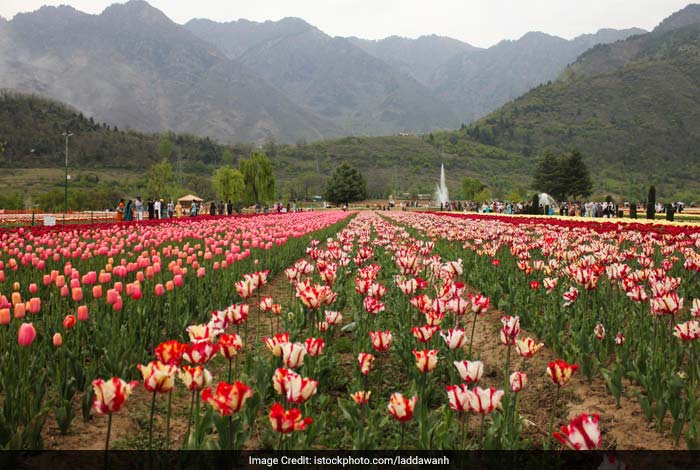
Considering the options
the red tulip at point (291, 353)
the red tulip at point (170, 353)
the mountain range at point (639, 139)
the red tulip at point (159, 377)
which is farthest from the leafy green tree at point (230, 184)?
the mountain range at point (639, 139)

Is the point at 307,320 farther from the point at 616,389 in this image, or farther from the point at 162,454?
the point at 616,389

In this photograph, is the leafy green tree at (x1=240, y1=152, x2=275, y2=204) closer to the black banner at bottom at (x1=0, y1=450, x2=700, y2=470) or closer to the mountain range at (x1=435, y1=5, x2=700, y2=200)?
the black banner at bottom at (x1=0, y1=450, x2=700, y2=470)

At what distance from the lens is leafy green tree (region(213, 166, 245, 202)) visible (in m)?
59.1

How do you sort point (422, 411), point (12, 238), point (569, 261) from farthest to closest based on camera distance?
1. point (12, 238)
2. point (569, 261)
3. point (422, 411)

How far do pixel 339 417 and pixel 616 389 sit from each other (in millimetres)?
2187

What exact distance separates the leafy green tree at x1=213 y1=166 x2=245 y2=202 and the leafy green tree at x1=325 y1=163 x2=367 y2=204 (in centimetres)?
4780

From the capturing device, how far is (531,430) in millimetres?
3594

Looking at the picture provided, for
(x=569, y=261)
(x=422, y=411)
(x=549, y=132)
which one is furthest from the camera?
(x=549, y=132)

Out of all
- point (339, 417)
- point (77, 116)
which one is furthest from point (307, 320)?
point (77, 116)

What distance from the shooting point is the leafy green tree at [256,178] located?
194ft

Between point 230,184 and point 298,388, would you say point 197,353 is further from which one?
point 230,184

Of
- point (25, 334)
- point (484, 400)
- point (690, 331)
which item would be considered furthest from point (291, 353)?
point (690, 331)

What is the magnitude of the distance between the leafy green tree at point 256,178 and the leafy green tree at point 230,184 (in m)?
0.87

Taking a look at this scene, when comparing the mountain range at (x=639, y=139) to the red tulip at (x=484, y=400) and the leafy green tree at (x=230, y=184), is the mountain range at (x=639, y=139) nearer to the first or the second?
the leafy green tree at (x=230, y=184)
